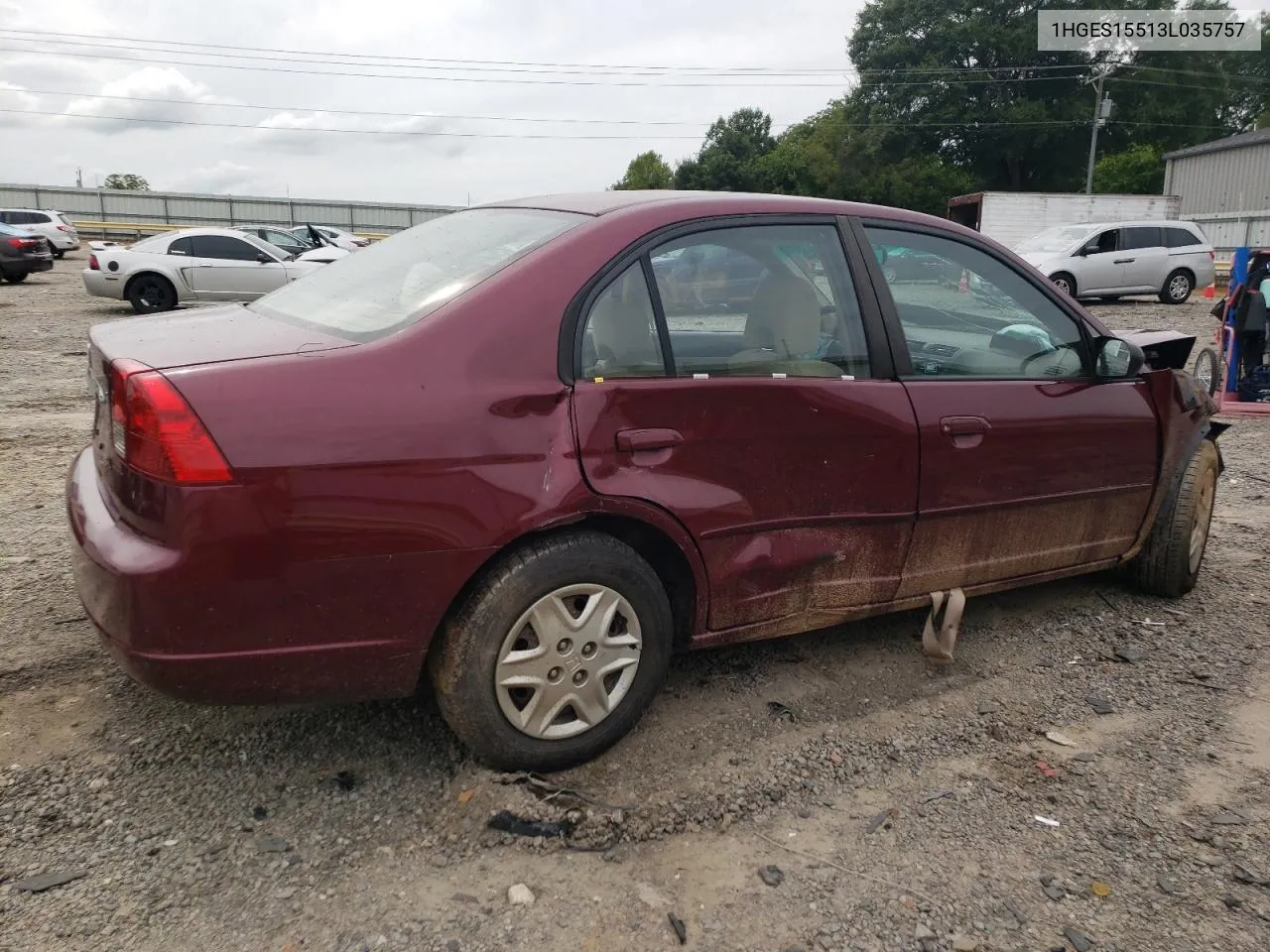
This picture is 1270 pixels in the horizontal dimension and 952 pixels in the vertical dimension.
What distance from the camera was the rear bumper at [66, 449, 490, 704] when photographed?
2.25 m

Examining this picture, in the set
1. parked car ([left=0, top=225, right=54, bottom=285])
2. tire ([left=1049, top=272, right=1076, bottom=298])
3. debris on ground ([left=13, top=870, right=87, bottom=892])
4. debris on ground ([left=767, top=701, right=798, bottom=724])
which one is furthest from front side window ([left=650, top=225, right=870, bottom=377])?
parked car ([left=0, top=225, right=54, bottom=285])

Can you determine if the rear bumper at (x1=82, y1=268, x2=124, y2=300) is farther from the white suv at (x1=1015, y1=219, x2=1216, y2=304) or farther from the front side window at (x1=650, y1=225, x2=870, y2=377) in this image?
the white suv at (x1=1015, y1=219, x2=1216, y2=304)

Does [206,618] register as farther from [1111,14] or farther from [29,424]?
[1111,14]

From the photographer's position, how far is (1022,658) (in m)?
3.69

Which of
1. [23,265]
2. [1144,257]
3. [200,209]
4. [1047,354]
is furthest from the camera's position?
[200,209]

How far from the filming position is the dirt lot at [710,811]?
223 cm

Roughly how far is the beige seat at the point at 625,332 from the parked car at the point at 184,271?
13.8 metres

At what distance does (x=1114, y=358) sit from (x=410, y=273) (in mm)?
2641

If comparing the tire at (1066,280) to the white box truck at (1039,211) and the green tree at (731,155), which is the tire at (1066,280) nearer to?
the white box truck at (1039,211)

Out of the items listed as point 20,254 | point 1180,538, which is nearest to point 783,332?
point 1180,538

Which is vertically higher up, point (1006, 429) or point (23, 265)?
point (23, 265)

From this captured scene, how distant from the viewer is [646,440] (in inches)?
106

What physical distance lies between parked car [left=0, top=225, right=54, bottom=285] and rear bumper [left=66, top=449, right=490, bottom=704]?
68.6ft

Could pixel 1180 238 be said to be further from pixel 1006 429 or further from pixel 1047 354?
pixel 1006 429
